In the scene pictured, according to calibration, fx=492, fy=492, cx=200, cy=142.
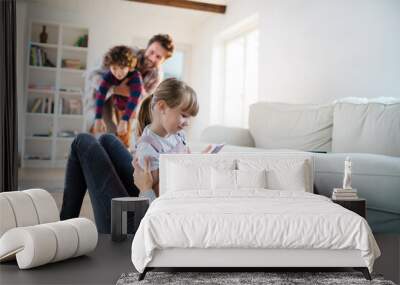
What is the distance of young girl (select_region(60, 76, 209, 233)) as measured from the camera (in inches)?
134

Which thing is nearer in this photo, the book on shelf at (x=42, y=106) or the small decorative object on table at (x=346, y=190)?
the small decorative object on table at (x=346, y=190)

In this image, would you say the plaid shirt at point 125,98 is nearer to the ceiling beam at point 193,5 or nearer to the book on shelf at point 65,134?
the book on shelf at point 65,134

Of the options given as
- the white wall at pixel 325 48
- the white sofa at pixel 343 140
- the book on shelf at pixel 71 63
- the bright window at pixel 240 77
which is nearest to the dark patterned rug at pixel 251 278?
the white sofa at pixel 343 140

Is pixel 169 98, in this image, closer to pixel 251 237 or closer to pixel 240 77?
pixel 251 237

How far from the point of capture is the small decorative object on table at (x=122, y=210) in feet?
10.2

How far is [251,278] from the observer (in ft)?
7.77

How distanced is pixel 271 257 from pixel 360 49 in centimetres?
295

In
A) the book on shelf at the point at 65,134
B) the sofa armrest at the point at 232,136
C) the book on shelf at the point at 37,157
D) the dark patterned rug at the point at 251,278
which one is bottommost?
the book on shelf at the point at 37,157

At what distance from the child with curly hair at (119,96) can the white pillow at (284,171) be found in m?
4.89

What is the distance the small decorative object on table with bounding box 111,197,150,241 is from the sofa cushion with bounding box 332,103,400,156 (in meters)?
1.71

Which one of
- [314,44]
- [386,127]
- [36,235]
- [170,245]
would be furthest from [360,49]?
[36,235]

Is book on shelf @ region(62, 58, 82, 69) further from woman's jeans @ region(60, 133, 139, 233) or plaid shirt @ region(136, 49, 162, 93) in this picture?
woman's jeans @ region(60, 133, 139, 233)

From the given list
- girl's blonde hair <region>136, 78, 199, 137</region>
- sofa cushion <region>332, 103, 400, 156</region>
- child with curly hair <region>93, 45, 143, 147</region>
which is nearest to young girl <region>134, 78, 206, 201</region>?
girl's blonde hair <region>136, 78, 199, 137</region>

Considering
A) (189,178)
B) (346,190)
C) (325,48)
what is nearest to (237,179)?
(189,178)
